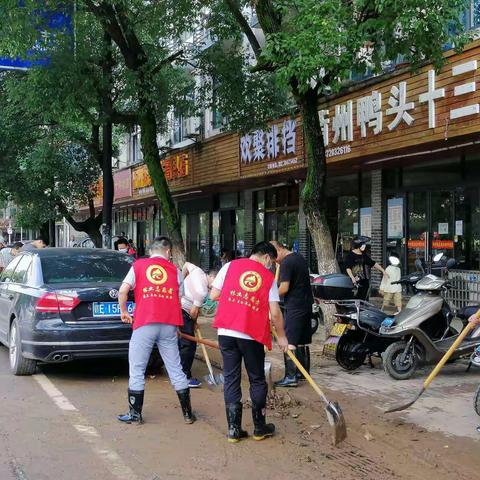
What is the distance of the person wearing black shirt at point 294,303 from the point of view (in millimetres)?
6840

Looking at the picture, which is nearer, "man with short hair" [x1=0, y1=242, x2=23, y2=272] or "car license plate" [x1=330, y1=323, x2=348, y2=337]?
"car license plate" [x1=330, y1=323, x2=348, y2=337]

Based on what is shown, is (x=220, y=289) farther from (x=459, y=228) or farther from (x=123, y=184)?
(x=123, y=184)

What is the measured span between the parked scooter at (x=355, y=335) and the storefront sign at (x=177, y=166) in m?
12.0

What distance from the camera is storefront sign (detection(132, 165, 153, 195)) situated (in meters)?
22.1

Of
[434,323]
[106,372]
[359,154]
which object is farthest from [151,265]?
[359,154]

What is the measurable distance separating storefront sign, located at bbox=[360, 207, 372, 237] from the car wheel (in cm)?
884

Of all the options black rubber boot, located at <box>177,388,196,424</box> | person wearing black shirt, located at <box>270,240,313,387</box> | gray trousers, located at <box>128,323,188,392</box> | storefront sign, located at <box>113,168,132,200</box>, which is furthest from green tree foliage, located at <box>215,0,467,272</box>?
storefront sign, located at <box>113,168,132,200</box>

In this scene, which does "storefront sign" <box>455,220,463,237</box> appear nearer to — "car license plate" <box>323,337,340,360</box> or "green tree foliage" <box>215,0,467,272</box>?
"green tree foliage" <box>215,0,467,272</box>

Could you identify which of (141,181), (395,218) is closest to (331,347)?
(395,218)

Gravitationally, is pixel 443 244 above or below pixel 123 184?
below

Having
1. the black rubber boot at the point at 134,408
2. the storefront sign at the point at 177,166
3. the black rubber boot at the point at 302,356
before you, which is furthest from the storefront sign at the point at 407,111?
the storefront sign at the point at 177,166

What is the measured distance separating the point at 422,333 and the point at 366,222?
7.62 meters

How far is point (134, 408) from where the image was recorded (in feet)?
18.1

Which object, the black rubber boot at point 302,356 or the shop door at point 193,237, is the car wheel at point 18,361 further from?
the shop door at point 193,237
